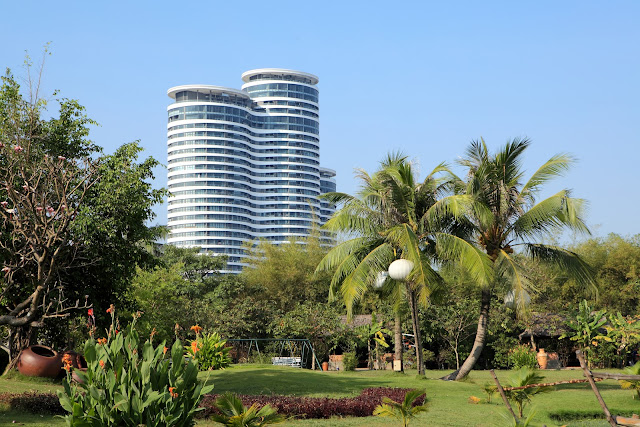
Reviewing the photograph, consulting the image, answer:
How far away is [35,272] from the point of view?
1366cm

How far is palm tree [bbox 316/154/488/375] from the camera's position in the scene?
15461 millimetres

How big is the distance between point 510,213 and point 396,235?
9.68ft

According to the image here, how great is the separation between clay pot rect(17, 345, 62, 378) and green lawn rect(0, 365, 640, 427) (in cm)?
23

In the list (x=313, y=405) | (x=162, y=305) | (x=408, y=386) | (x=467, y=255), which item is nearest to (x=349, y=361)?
(x=408, y=386)

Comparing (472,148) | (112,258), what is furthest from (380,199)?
(112,258)

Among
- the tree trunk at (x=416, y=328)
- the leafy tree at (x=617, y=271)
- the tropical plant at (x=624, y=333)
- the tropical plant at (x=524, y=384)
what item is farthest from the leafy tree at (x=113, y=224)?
the leafy tree at (x=617, y=271)

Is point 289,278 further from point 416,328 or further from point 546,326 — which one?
point 416,328

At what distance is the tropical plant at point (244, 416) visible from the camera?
21.6ft

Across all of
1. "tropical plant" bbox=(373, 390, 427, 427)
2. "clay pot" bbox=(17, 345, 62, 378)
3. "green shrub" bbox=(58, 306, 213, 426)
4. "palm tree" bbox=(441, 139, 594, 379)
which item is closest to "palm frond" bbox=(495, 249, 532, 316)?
"palm tree" bbox=(441, 139, 594, 379)

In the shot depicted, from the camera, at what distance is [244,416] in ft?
21.6

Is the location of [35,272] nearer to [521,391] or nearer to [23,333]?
[23,333]

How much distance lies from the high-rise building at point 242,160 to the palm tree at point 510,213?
327 feet

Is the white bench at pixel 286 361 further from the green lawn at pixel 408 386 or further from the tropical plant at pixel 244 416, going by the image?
the tropical plant at pixel 244 416

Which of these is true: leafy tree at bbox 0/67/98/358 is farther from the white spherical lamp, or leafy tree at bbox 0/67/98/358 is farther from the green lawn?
the white spherical lamp
